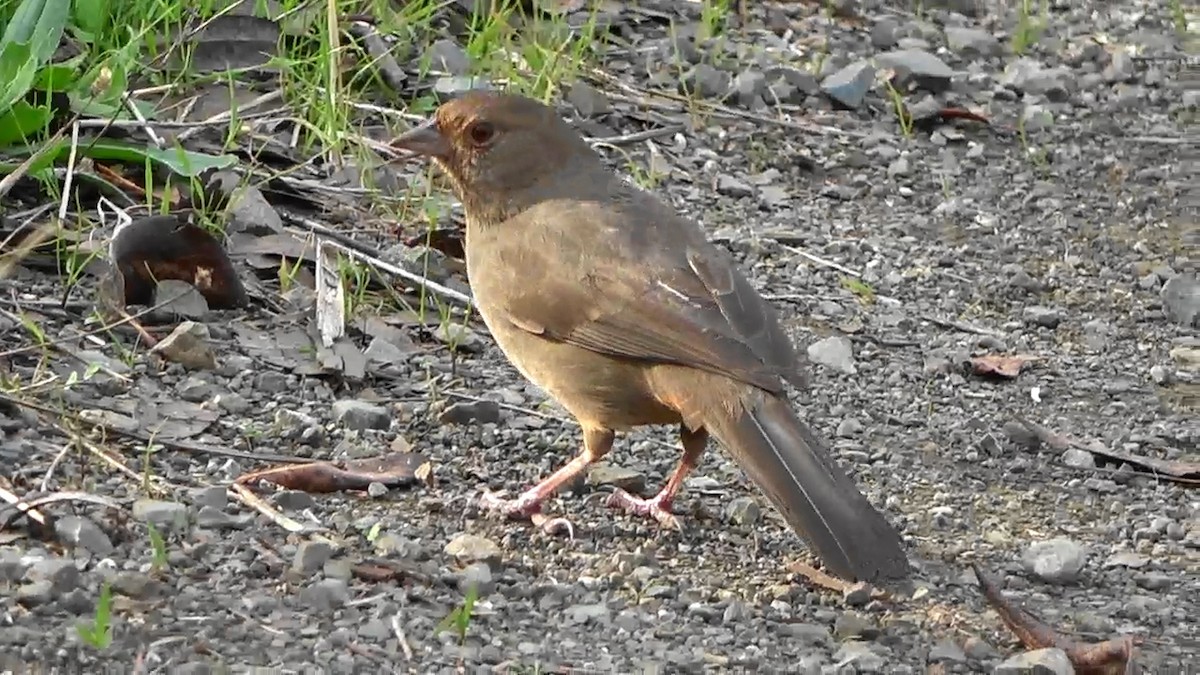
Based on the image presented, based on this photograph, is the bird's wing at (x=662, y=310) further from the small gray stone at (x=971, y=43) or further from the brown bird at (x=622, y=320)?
the small gray stone at (x=971, y=43)

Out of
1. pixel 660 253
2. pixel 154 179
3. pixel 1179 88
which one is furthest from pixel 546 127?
pixel 1179 88

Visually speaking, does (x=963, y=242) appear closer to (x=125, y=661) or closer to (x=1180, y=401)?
(x=1180, y=401)

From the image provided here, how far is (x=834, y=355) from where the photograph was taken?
5.91 meters

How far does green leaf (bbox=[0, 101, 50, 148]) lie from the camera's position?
5500 millimetres

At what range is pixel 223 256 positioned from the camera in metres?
5.40

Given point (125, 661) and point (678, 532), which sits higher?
point (125, 661)

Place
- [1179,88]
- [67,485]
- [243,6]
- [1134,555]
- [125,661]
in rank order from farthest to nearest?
[1179,88]
[243,6]
[1134,555]
[67,485]
[125,661]

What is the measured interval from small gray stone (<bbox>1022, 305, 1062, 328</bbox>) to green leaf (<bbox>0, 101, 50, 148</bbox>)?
302 cm

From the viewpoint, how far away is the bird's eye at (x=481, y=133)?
5.43 metres

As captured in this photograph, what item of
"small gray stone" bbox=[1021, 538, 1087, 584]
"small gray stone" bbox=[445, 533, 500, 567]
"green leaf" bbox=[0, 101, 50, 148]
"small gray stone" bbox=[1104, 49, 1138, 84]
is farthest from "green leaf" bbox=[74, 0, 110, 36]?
"small gray stone" bbox=[1104, 49, 1138, 84]

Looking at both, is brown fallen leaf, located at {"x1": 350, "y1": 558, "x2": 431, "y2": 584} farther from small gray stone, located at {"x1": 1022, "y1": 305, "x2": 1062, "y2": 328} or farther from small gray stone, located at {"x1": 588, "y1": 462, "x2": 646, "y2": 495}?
small gray stone, located at {"x1": 1022, "y1": 305, "x2": 1062, "y2": 328}

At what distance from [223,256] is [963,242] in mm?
2768

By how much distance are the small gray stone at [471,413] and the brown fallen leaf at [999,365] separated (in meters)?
1.52

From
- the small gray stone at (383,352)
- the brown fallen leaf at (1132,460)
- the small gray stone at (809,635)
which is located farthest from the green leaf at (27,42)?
the brown fallen leaf at (1132,460)
